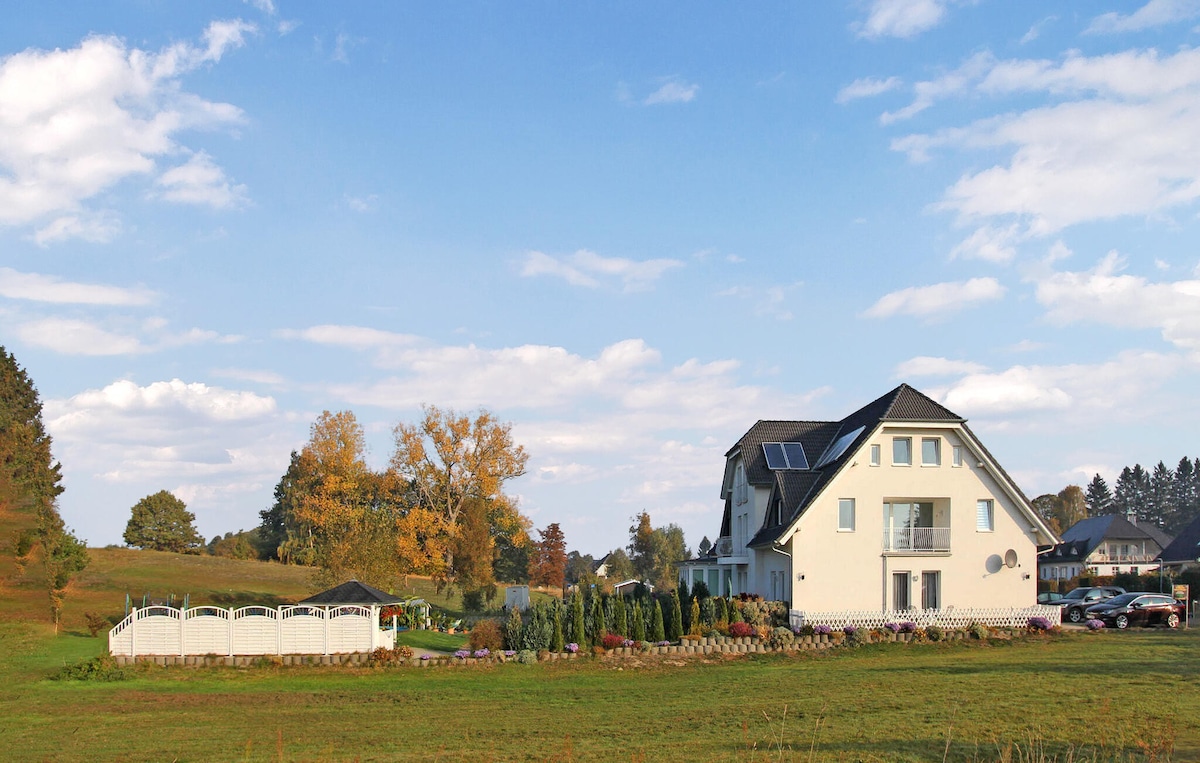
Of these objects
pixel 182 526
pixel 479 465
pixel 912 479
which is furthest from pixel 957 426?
pixel 182 526

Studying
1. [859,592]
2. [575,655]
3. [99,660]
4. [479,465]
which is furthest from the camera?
[479,465]

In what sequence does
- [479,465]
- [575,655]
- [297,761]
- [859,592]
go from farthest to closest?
[479,465], [859,592], [575,655], [297,761]

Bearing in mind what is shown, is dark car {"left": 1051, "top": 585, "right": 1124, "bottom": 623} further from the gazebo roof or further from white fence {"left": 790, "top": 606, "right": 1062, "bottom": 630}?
the gazebo roof

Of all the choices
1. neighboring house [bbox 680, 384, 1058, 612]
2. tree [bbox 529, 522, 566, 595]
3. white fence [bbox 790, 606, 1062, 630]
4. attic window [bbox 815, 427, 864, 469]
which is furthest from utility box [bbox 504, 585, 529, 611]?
tree [bbox 529, 522, 566, 595]

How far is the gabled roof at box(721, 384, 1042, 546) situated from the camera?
117 ft

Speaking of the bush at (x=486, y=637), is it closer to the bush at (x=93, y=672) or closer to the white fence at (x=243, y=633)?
the white fence at (x=243, y=633)

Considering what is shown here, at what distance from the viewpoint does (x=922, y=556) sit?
Result: 3538cm

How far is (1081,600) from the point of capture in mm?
42281

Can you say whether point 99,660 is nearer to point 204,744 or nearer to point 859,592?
point 204,744

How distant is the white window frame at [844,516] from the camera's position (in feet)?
116

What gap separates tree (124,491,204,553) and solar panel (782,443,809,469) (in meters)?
64.8

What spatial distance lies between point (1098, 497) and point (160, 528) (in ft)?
379

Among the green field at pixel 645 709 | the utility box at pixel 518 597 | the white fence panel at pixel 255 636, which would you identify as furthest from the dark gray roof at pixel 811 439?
the white fence panel at pixel 255 636

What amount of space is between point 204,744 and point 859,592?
25509mm
